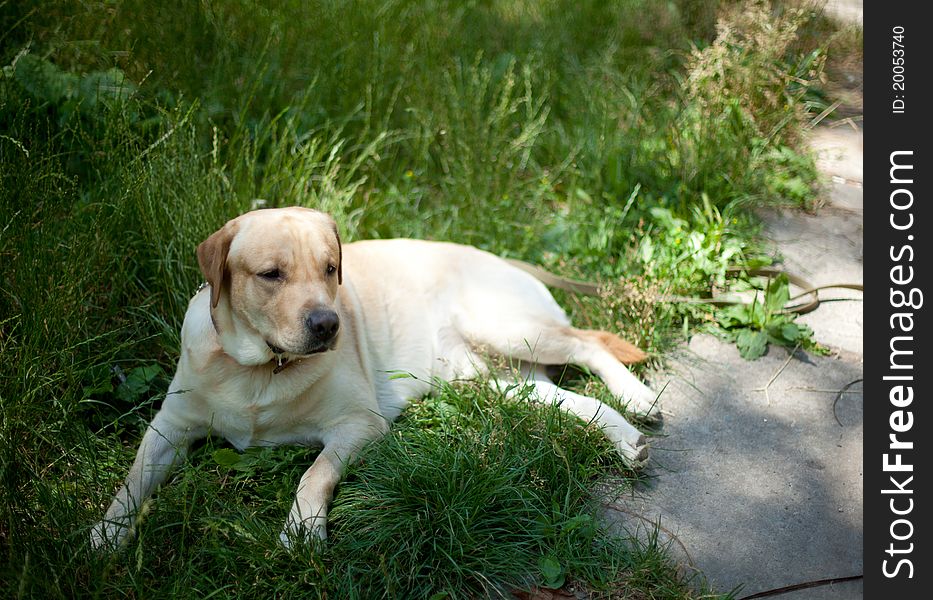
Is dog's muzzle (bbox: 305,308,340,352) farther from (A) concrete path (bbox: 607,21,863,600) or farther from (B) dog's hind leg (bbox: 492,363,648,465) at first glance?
(A) concrete path (bbox: 607,21,863,600)

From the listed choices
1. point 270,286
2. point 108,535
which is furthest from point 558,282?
point 108,535

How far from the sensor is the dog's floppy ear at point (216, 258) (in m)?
2.91

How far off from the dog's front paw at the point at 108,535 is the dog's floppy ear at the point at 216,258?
81 centimetres

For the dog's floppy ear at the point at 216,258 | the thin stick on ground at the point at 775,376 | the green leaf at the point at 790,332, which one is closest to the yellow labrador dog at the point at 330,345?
the dog's floppy ear at the point at 216,258

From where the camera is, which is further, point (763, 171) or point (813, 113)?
point (813, 113)

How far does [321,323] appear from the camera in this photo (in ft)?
9.30

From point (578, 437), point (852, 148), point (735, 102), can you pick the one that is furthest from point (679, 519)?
point (852, 148)

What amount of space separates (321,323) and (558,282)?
6.01ft

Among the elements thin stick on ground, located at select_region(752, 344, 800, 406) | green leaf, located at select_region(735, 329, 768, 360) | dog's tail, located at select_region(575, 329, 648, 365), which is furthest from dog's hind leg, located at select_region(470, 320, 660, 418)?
green leaf, located at select_region(735, 329, 768, 360)
